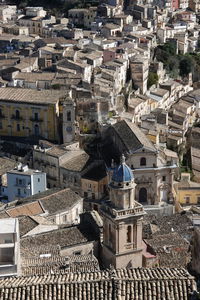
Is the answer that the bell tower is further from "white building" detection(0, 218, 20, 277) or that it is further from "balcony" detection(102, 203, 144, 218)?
"white building" detection(0, 218, 20, 277)

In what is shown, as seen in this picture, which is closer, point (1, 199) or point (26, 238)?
point (26, 238)

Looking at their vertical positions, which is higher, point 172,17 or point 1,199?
point 172,17

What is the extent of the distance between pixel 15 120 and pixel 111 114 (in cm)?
658

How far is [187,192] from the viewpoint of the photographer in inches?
1421

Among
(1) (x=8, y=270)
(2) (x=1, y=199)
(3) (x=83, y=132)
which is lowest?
(2) (x=1, y=199)

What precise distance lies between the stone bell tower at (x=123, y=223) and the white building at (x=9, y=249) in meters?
6.29

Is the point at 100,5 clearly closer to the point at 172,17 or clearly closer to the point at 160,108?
the point at 172,17

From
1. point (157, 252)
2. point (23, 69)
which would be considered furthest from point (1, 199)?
point (23, 69)

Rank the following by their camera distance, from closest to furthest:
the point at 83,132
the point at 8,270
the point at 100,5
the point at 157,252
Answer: the point at 8,270
the point at 157,252
the point at 83,132
the point at 100,5

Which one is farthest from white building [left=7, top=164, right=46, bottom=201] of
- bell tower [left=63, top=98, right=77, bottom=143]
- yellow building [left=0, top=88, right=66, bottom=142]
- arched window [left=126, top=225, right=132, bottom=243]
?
arched window [left=126, top=225, right=132, bottom=243]

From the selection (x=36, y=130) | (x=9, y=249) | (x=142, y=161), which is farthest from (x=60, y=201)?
(x=9, y=249)

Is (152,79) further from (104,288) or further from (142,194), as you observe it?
(104,288)

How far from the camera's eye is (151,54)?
2473 inches

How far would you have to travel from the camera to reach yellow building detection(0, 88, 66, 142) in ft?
128
